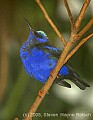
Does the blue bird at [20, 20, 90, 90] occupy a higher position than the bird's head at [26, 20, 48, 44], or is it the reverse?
the bird's head at [26, 20, 48, 44]

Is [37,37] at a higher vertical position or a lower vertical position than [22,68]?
higher

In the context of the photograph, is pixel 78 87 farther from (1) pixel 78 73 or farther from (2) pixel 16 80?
(2) pixel 16 80

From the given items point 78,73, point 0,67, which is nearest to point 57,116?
point 78,73

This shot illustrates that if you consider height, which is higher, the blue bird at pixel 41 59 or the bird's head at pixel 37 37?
the bird's head at pixel 37 37
